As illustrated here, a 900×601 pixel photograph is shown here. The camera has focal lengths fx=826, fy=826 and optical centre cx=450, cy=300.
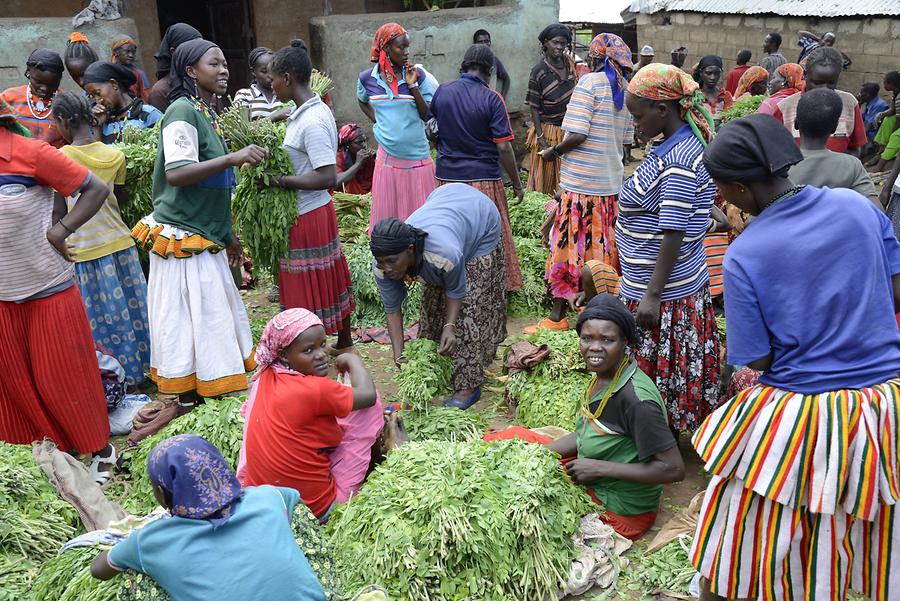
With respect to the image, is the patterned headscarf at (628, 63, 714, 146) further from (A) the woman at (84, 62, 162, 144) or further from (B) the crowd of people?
(A) the woman at (84, 62, 162, 144)

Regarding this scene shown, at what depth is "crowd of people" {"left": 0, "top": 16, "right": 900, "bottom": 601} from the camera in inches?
99.2

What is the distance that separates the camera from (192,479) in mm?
2344

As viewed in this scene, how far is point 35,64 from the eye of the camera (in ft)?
18.3

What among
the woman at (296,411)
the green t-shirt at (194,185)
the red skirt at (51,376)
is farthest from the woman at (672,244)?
the red skirt at (51,376)

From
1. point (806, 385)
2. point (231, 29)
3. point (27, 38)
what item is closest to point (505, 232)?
point (806, 385)

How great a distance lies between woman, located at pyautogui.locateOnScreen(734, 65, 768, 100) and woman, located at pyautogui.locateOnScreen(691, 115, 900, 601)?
7876 millimetres

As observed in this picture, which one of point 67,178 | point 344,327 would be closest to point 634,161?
point 344,327

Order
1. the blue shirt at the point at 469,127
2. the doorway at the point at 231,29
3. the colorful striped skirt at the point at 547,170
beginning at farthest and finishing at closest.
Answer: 1. the doorway at the point at 231,29
2. the colorful striped skirt at the point at 547,170
3. the blue shirt at the point at 469,127

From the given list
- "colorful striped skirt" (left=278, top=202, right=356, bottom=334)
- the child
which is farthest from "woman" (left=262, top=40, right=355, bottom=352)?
the child

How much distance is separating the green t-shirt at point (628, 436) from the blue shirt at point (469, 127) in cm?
294

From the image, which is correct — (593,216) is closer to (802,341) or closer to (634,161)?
(802,341)

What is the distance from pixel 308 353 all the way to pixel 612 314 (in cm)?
136

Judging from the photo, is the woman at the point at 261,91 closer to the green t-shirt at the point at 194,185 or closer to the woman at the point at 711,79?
the green t-shirt at the point at 194,185

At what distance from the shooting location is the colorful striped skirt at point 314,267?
5.45 metres
